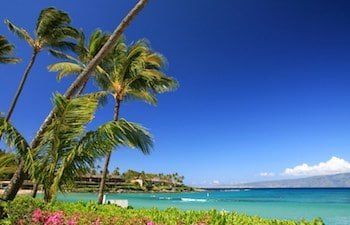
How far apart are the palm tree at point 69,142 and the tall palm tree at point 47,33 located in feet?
42.1

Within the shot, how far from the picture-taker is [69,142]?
726 cm

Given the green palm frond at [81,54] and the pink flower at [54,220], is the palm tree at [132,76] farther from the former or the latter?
the pink flower at [54,220]

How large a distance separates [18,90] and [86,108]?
A: 13558 millimetres

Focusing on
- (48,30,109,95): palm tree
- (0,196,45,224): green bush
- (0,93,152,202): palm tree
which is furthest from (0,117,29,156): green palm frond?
(48,30,109,95): palm tree

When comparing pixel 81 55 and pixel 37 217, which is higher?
pixel 81 55

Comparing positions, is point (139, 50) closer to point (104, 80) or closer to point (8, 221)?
point (104, 80)

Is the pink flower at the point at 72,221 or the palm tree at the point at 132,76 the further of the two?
the palm tree at the point at 132,76

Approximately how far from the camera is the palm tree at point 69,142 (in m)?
6.90

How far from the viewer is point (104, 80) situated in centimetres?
1758

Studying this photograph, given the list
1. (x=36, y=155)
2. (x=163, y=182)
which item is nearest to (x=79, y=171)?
(x=36, y=155)

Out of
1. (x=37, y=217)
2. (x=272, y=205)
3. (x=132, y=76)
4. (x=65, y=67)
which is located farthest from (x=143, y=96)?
(x=272, y=205)

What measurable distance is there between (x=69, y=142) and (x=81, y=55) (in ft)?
43.1

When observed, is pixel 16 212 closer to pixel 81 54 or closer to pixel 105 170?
pixel 105 170

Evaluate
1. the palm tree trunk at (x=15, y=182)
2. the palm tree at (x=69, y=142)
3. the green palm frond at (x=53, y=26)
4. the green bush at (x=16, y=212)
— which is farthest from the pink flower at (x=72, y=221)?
the green palm frond at (x=53, y=26)
